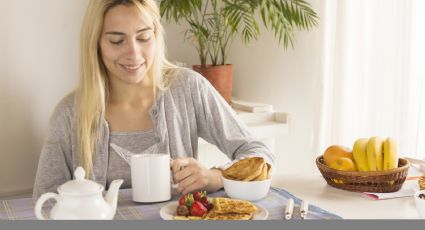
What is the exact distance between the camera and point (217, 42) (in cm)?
278

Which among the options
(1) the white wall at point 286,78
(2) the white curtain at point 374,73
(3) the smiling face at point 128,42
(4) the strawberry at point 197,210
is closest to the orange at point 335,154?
(4) the strawberry at point 197,210

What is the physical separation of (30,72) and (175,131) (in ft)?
2.90

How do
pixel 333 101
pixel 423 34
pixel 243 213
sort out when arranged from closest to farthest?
1. pixel 243 213
2. pixel 423 34
3. pixel 333 101

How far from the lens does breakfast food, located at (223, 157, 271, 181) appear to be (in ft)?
4.31

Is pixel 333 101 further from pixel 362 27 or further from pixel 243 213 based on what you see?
pixel 243 213

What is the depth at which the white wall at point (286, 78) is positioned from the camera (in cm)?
263

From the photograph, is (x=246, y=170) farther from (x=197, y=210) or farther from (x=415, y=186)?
(x=415, y=186)

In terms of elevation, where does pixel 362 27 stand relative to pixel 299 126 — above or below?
above

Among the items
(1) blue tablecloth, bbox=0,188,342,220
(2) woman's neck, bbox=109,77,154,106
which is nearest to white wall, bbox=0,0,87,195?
(2) woman's neck, bbox=109,77,154,106

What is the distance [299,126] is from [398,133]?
56 centimetres

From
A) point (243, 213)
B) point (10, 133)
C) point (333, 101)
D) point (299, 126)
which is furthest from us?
point (299, 126)

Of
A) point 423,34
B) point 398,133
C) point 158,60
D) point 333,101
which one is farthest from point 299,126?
point 158,60

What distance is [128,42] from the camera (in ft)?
5.55

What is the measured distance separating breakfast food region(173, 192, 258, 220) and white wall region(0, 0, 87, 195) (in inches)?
54.9
